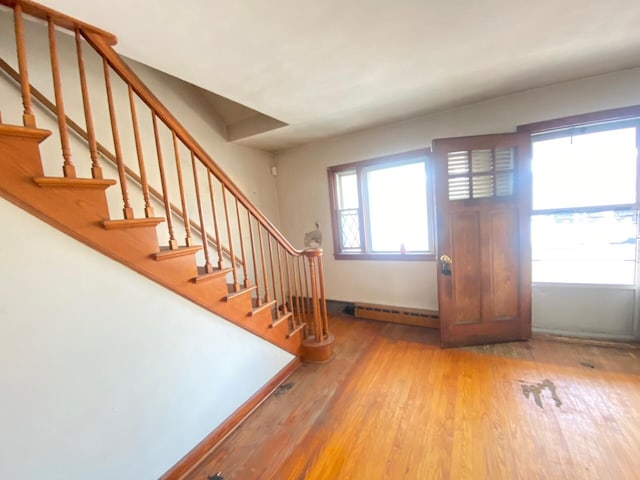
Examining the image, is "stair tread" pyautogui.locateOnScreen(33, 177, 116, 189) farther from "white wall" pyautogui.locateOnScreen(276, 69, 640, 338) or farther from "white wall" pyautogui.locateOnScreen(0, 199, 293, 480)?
"white wall" pyautogui.locateOnScreen(276, 69, 640, 338)

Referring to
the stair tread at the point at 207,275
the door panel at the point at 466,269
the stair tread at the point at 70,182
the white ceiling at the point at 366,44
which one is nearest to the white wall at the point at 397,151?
the white ceiling at the point at 366,44

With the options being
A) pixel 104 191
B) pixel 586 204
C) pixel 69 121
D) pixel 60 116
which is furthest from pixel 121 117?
pixel 586 204

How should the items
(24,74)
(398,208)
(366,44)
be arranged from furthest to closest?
(398,208)
(366,44)
(24,74)

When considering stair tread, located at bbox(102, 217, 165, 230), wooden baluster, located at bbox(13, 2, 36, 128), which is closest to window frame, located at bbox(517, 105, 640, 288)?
stair tread, located at bbox(102, 217, 165, 230)

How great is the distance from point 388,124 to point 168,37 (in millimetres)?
2334

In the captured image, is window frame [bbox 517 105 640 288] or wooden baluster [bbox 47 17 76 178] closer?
wooden baluster [bbox 47 17 76 178]

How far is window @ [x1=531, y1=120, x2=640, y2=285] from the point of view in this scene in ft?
7.47

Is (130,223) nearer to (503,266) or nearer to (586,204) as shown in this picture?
(503,266)

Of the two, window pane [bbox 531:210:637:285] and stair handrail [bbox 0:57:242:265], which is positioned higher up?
stair handrail [bbox 0:57:242:265]

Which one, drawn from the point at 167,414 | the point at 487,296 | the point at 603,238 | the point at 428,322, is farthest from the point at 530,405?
the point at 167,414

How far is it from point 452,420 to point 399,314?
158 centimetres

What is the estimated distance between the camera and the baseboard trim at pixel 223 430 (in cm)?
147

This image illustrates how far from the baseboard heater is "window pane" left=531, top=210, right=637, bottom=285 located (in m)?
1.12

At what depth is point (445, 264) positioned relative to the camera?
254cm
